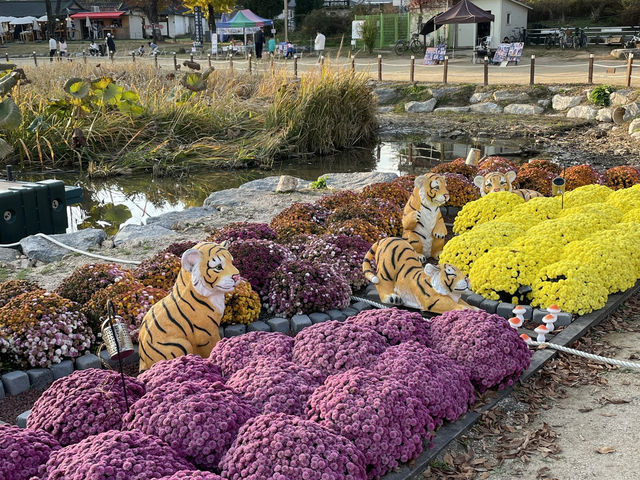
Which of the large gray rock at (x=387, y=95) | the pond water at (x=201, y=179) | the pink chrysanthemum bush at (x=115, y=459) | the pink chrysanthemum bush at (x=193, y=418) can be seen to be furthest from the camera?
the large gray rock at (x=387, y=95)

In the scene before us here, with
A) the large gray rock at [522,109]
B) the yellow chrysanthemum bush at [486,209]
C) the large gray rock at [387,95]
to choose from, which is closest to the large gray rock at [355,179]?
the yellow chrysanthemum bush at [486,209]

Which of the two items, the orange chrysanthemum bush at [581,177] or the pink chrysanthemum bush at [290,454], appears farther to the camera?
the orange chrysanthemum bush at [581,177]

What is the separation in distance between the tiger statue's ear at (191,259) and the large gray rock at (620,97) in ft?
44.9

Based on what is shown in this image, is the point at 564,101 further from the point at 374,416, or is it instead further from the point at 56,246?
the point at 374,416

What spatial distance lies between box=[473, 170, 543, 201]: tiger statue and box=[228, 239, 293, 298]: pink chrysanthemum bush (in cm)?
260

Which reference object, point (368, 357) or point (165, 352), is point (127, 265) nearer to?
point (165, 352)

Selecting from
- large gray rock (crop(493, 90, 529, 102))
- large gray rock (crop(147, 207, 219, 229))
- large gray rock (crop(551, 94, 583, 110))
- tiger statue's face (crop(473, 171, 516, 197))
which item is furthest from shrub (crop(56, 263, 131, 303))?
large gray rock (crop(493, 90, 529, 102))

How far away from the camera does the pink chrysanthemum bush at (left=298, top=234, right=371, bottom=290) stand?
17.8ft

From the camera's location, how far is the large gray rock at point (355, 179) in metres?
9.88

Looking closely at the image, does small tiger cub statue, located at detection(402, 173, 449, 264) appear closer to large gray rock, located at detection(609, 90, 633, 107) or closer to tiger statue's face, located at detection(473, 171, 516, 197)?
tiger statue's face, located at detection(473, 171, 516, 197)

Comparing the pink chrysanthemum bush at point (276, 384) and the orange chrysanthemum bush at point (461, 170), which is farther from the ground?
the orange chrysanthemum bush at point (461, 170)

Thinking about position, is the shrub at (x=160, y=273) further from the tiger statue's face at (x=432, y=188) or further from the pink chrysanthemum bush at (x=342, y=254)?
the tiger statue's face at (x=432, y=188)

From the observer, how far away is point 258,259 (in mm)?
5207

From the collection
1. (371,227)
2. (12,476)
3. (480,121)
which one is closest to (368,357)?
(12,476)
